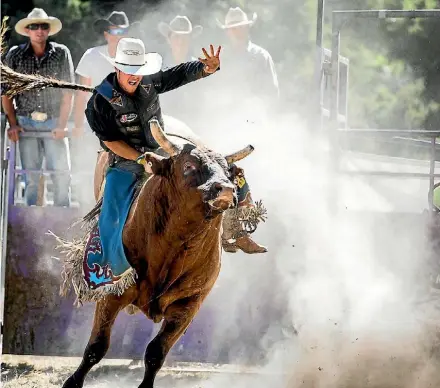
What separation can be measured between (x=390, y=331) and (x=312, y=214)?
1.16 metres

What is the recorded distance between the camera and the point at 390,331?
29.0ft

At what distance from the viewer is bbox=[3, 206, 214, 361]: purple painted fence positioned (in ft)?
29.9

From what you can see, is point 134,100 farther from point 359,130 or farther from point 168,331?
point 359,130

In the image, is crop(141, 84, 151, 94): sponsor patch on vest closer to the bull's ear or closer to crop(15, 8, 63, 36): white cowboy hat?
the bull's ear

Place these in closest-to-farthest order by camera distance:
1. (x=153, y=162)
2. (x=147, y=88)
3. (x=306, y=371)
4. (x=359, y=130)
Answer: (x=153, y=162) < (x=147, y=88) < (x=306, y=371) < (x=359, y=130)

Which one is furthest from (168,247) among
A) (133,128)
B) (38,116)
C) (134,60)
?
(38,116)

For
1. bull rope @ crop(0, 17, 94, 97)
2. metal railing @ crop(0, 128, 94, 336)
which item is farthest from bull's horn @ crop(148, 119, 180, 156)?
metal railing @ crop(0, 128, 94, 336)

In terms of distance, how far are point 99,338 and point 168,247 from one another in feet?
2.43

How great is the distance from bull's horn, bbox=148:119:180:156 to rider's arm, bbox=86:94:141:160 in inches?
22.0

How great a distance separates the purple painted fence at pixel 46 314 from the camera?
9.11m

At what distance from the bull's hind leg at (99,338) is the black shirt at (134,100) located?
1.02m

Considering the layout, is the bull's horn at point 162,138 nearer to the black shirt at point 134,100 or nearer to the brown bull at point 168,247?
the brown bull at point 168,247

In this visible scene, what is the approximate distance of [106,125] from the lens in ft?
22.5

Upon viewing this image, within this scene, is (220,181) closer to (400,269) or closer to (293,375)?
(293,375)
